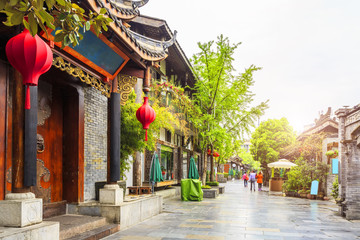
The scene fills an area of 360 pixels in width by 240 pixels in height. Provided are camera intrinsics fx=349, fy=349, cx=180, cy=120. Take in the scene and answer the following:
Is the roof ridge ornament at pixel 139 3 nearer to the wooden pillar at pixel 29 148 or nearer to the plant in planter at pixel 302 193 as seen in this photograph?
the wooden pillar at pixel 29 148

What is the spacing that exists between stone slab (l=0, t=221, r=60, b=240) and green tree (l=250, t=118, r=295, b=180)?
125 ft

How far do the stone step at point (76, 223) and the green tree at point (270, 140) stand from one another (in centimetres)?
3577

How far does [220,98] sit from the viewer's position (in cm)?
1984

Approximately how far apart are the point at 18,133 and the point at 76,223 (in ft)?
8.65

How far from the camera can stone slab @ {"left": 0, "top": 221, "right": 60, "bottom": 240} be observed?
446cm

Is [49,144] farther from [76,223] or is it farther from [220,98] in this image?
[220,98]

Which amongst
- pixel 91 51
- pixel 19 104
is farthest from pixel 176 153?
pixel 19 104

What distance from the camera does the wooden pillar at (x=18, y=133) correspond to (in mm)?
5004

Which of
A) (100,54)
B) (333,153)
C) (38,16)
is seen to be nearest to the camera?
(38,16)

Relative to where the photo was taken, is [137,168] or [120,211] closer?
[120,211]

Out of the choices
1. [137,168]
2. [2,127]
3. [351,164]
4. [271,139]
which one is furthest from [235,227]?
[271,139]

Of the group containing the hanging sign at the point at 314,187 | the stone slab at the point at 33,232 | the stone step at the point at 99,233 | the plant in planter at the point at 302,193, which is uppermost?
the stone slab at the point at 33,232

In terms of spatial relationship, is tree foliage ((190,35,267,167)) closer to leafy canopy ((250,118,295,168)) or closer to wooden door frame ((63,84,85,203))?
wooden door frame ((63,84,85,203))

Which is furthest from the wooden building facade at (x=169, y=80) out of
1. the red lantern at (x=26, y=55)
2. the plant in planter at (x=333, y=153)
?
the red lantern at (x=26, y=55)
